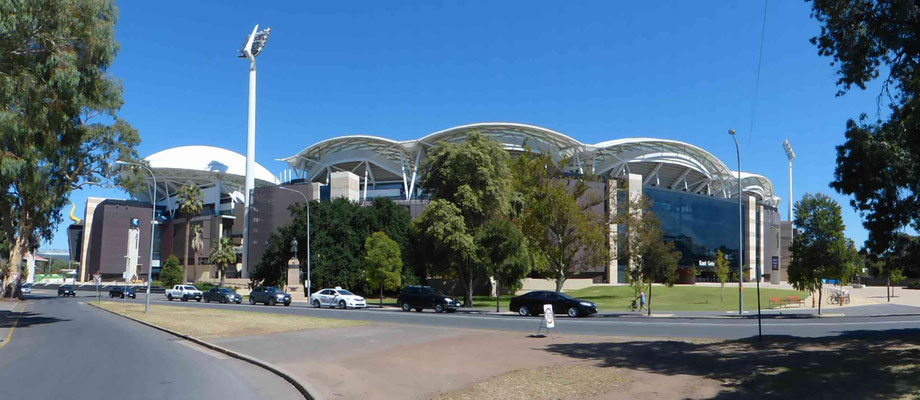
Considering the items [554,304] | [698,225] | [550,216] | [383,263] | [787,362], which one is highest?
[698,225]

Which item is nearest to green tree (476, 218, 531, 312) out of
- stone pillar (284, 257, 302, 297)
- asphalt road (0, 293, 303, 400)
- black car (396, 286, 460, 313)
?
black car (396, 286, 460, 313)

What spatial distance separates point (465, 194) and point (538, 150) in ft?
149

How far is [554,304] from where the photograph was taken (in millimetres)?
32031

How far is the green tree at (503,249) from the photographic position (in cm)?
3841

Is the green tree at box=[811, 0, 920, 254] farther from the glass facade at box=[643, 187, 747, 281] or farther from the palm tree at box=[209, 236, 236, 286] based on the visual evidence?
the palm tree at box=[209, 236, 236, 286]

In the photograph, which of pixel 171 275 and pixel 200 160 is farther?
pixel 200 160

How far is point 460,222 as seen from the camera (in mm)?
40250

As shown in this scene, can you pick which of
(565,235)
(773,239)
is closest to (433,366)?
(565,235)

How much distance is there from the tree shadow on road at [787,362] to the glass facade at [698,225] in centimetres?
6326

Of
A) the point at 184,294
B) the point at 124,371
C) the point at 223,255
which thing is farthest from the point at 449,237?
the point at 223,255

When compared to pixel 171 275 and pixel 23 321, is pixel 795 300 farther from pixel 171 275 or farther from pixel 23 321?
pixel 171 275

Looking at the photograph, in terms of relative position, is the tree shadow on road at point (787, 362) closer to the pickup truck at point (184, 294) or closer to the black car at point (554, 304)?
the black car at point (554, 304)

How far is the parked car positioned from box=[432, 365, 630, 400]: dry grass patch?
35.8 metres

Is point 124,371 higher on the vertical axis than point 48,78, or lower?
lower
